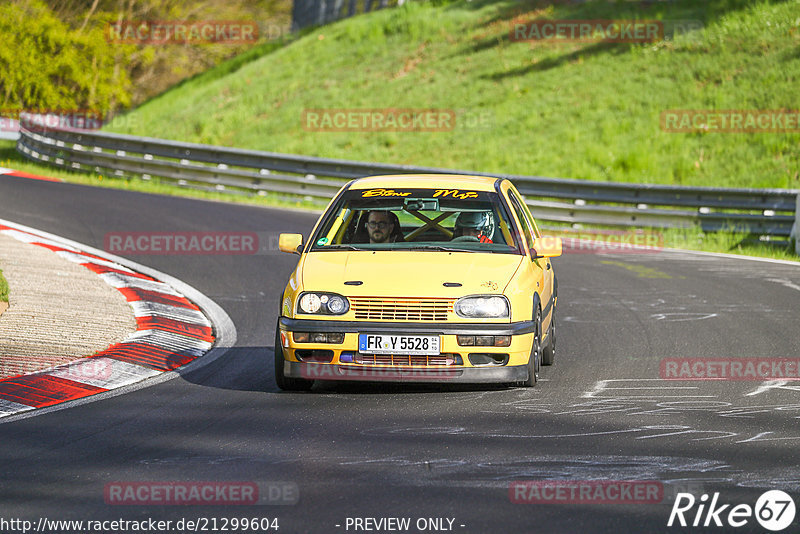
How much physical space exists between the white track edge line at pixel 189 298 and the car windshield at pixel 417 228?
1.53 meters

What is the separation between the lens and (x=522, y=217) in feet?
32.2

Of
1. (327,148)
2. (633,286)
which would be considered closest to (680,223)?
(633,286)

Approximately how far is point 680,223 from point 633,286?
6.15 metres

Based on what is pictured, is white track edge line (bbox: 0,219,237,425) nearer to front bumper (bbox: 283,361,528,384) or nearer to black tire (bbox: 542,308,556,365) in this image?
front bumper (bbox: 283,361,528,384)

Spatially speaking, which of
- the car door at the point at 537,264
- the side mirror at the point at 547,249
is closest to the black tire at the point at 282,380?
the car door at the point at 537,264

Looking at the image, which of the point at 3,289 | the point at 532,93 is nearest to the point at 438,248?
the point at 3,289

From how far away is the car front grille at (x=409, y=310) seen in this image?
7.98 m

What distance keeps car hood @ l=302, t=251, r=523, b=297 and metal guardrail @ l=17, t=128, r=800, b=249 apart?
959 centimetres

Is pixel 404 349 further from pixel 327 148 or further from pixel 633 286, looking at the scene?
pixel 327 148

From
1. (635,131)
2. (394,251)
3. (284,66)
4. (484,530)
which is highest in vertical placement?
(284,66)

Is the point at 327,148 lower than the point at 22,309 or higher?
Result: higher

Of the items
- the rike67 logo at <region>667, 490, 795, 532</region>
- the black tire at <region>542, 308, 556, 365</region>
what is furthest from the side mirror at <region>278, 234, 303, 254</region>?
the rike67 logo at <region>667, 490, 795, 532</region>

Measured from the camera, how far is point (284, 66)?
44406mm

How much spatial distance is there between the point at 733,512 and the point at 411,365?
3098mm
